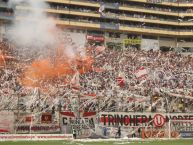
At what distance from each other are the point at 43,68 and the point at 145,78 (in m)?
13.6

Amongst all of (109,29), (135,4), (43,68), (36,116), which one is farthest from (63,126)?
(135,4)

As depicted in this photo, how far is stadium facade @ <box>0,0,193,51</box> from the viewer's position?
102750mm

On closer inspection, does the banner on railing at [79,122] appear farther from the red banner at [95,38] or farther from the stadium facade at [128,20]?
the red banner at [95,38]

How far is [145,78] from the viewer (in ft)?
204

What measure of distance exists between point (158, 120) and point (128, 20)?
67.2 meters

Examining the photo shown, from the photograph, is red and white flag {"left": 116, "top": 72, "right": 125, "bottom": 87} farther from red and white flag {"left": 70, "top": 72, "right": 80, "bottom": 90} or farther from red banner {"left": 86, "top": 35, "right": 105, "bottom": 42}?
red banner {"left": 86, "top": 35, "right": 105, "bottom": 42}

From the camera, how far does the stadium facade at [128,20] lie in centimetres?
10275

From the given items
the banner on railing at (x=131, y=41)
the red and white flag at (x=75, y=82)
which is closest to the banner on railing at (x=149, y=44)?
the banner on railing at (x=131, y=41)

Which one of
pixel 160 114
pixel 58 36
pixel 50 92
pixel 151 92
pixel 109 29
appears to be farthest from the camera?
pixel 109 29

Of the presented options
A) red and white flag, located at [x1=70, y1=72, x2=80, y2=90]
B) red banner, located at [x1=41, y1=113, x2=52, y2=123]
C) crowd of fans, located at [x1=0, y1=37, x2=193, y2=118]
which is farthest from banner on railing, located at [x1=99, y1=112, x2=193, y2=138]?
red and white flag, located at [x1=70, y1=72, x2=80, y2=90]

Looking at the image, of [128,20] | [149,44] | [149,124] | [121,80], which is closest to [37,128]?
[149,124]

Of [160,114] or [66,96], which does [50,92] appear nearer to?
[66,96]

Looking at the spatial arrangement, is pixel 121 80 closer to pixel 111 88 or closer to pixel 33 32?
pixel 111 88

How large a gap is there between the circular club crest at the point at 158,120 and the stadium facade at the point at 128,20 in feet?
174
